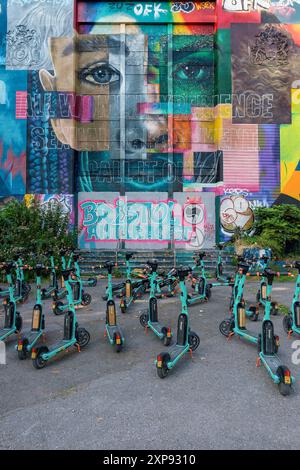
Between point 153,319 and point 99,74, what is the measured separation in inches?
554

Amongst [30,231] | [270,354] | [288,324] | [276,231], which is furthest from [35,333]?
[276,231]

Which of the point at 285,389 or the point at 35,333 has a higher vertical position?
the point at 35,333

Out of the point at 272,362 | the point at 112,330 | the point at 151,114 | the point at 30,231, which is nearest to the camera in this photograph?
the point at 272,362

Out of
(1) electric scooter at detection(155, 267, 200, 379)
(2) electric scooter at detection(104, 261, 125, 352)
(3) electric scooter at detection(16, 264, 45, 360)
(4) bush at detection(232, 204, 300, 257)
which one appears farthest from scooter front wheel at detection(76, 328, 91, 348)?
(4) bush at detection(232, 204, 300, 257)

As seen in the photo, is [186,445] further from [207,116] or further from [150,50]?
[150,50]

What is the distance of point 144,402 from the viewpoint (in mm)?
4535

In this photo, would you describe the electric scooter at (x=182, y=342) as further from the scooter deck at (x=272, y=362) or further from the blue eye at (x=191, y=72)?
the blue eye at (x=191, y=72)

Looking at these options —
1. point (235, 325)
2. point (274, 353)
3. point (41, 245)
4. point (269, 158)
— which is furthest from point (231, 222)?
point (274, 353)

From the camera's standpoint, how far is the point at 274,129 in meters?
16.3

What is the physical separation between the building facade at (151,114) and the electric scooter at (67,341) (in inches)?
399

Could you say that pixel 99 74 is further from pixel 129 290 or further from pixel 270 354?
pixel 270 354

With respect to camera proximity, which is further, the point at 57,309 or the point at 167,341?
the point at 57,309

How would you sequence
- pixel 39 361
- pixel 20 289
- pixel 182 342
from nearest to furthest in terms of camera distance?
pixel 39 361 → pixel 182 342 → pixel 20 289

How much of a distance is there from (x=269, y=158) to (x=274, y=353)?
40.8 ft
